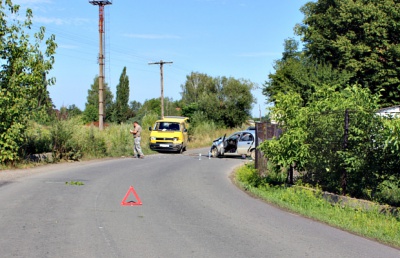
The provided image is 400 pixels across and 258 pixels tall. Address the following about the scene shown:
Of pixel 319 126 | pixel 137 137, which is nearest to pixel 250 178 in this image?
pixel 319 126

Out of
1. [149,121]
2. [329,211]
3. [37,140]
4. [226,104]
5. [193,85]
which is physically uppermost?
[193,85]

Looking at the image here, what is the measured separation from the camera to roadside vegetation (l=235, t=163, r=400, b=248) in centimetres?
796

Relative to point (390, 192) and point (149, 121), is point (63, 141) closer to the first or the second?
point (390, 192)

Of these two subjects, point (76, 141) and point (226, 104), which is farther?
point (226, 104)

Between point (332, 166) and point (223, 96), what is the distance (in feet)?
167

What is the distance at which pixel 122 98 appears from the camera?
239 feet

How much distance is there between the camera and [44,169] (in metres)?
17.2

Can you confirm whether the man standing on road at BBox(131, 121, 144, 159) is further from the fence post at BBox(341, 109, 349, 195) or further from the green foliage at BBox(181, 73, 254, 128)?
the green foliage at BBox(181, 73, 254, 128)

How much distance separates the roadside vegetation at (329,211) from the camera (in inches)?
313

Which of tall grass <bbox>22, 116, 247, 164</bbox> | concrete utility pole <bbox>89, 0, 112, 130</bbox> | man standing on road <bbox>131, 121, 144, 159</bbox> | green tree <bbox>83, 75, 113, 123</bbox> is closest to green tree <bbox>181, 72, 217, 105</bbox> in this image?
green tree <bbox>83, 75, 113, 123</bbox>

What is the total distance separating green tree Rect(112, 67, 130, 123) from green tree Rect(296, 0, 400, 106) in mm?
40083

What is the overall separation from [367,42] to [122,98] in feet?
151

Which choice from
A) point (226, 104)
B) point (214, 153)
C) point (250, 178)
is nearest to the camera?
point (250, 178)

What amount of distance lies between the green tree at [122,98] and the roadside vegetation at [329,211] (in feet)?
192
